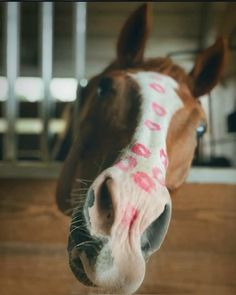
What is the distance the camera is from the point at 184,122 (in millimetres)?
577

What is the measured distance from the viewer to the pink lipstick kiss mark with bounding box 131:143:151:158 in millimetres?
540

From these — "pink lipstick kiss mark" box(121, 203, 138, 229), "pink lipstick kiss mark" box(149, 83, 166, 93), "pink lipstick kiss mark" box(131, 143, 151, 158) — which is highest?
"pink lipstick kiss mark" box(149, 83, 166, 93)

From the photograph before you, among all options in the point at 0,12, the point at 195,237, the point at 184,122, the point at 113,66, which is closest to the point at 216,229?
the point at 195,237

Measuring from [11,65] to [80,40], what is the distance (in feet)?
0.34

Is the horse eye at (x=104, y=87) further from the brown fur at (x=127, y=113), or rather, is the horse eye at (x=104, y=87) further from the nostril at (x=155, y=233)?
the nostril at (x=155, y=233)

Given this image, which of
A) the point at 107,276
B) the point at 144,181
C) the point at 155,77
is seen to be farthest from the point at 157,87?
the point at 107,276

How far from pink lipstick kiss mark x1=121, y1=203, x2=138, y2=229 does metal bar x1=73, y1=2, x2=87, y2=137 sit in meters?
0.17

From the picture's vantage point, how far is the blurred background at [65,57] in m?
0.61

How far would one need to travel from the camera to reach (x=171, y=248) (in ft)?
2.00

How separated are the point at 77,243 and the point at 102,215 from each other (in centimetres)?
7

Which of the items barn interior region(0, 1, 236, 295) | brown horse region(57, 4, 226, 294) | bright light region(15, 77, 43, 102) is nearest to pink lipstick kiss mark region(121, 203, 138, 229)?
brown horse region(57, 4, 226, 294)

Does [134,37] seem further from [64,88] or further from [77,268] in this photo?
[77,268]

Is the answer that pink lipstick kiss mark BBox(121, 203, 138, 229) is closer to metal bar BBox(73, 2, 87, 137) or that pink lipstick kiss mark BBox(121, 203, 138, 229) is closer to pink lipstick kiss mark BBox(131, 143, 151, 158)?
pink lipstick kiss mark BBox(131, 143, 151, 158)

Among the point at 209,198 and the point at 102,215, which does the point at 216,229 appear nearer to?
the point at 209,198
